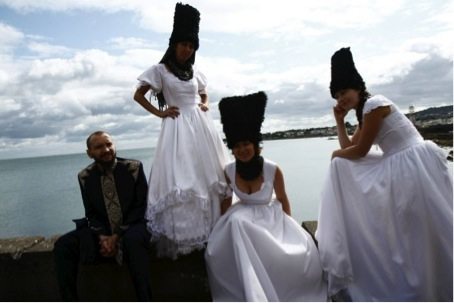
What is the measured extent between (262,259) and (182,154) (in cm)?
112

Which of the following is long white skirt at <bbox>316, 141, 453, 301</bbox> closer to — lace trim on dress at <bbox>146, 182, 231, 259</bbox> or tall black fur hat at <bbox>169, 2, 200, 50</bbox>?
lace trim on dress at <bbox>146, 182, 231, 259</bbox>

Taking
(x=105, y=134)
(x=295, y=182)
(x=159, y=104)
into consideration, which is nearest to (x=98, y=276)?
(x=105, y=134)

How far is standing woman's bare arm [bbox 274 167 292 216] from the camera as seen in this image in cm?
374

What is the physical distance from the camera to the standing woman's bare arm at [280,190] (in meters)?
3.74

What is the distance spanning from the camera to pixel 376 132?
11.3ft

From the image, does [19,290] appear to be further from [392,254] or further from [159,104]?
[392,254]

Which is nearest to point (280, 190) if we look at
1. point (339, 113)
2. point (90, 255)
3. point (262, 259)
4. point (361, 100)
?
point (262, 259)

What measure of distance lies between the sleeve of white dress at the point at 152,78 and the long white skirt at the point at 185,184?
32cm

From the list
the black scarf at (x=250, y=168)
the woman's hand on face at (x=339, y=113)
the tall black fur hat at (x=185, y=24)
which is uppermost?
the tall black fur hat at (x=185, y=24)

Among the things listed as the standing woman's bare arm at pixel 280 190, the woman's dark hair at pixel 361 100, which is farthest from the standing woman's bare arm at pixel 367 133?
the standing woman's bare arm at pixel 280 190

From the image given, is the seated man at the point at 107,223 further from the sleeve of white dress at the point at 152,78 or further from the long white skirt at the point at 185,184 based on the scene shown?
the sleeve of white dress at the point at 152,78

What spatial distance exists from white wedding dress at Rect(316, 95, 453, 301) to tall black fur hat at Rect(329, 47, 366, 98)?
238 mm

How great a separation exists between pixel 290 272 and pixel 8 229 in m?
20.7

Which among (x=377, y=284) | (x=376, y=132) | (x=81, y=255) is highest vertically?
(x=376, y=132)
